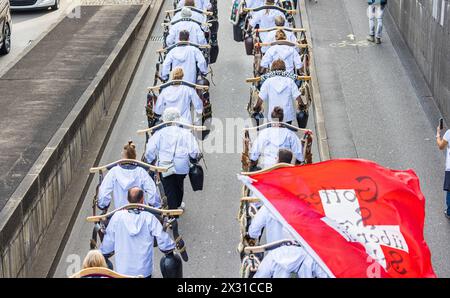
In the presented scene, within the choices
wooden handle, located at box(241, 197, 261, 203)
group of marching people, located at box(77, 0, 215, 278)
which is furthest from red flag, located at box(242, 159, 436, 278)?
group of marching people, located at box(77, 0, 215, 278)

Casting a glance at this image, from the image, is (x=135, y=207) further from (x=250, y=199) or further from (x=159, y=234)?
(x=250, y=199)

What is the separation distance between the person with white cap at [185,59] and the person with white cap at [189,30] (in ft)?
4.01

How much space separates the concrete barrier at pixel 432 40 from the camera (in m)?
19.1

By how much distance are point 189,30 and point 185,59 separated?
1.42m

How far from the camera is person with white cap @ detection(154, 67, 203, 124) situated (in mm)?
16094

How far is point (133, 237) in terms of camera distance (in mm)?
11742

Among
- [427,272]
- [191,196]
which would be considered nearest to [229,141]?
[191,196]

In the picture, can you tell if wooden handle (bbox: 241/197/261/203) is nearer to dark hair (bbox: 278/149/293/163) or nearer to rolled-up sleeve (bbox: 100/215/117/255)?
dark hair (bbox: 278/149/293/163)

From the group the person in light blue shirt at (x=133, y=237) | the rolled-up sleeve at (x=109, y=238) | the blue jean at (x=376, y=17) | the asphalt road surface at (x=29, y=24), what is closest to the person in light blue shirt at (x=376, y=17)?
the blue jean at (x=376, y=17)

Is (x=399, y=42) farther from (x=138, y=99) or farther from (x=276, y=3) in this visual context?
(x=138, y=99)

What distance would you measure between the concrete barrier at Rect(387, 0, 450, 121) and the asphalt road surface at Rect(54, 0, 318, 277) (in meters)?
2.36

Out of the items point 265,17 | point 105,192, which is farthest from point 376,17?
point 105,192

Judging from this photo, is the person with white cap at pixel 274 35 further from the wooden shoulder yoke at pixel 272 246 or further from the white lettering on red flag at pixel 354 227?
the white lettering on red flag at pixel 354 227
